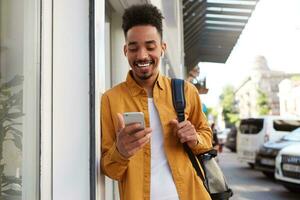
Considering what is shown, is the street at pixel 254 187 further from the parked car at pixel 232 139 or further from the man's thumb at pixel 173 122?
the man's thumb at pixel 173 122

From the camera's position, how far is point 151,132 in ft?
5.88

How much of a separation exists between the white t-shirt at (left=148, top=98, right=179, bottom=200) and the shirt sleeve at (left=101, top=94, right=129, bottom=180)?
0.14 metres

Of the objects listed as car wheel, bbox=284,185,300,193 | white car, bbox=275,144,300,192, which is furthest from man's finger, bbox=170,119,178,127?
car wheel, bbox=284,185,300,193

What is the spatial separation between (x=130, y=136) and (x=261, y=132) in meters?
12.2

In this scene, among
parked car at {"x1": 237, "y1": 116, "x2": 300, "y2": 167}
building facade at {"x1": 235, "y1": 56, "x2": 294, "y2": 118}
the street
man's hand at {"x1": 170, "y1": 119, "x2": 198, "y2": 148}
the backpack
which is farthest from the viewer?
building facade at {"x1": 235, "y1": 56, "x2": 294, "y2": 118}

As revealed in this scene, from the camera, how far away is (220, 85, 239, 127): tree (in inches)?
2666

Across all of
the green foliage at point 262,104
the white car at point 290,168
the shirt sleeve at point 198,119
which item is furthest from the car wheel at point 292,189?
the green foliage at point 262,104

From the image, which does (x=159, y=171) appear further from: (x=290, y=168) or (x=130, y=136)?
(x=290, y=168)

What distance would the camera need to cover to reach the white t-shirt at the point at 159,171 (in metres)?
1.81

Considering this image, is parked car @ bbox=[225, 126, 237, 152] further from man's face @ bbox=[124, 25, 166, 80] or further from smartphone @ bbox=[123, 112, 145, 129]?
smartphone @ bbox=[123, 112, 145, 129]

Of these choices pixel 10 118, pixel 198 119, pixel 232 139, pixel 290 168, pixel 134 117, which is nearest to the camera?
pixel 134 117

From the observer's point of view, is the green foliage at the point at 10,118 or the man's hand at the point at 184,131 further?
the man's hand at the point at 184,131

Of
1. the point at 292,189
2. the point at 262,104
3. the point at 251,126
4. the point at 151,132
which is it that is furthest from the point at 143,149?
the point at 262,104

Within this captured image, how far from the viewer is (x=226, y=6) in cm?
1201
